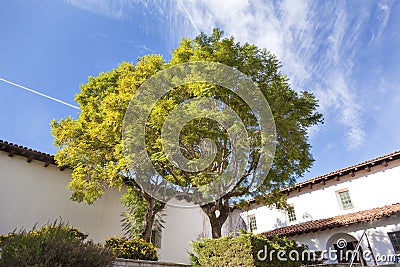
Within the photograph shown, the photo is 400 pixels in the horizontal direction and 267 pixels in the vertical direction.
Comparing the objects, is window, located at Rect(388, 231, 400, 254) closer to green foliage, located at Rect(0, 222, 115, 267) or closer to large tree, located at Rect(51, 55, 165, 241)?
large tree, located at Rect(51, 55, 165, 241)

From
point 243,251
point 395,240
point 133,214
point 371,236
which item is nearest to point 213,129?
point 243,251

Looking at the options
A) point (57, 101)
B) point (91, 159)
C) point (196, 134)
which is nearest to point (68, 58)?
point (57, 101)

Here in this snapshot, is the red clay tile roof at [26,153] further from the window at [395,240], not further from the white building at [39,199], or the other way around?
the window at [395,240]

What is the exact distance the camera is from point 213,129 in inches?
398

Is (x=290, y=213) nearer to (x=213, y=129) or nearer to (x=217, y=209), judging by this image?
(x=217, y=209)

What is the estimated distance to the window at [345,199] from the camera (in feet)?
58.4

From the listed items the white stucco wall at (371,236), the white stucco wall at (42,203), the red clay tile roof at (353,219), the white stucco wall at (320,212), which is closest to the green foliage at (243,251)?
the white stucco wall at (371,236)

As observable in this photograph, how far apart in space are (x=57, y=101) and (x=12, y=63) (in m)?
4.00

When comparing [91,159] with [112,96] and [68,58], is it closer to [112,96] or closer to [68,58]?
[112,96]

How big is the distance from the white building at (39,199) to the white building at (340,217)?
15.4 ft

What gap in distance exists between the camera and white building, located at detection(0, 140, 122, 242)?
43.2 feet

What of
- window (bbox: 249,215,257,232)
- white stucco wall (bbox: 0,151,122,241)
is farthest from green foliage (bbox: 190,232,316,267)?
window (bbox: 249,215,257,232)

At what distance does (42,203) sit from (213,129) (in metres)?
10.3

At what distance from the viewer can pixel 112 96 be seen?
36.8 feet
